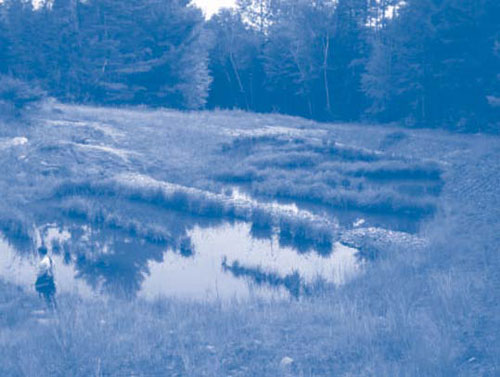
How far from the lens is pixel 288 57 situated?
45.6 metres

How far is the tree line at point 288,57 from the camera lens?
29.7 meters

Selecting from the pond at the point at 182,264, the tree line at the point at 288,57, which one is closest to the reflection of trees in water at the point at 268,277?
the pond at the point at 182,264

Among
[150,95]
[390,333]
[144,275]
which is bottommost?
[144,275]

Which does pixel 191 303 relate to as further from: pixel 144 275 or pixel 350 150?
pixel 350 150

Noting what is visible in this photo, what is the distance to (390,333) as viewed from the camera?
6375 mm

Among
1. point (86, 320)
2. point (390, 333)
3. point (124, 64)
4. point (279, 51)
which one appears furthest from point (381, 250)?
point (279, 51)

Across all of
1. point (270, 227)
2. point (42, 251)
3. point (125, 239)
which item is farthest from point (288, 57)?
point (42, 251)

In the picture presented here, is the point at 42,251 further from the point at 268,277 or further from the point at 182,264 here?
the point at 268,277

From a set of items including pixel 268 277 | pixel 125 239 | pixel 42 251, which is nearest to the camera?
pixel 268 277

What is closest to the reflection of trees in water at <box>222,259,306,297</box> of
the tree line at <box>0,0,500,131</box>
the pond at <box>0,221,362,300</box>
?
the pond at <box>0,221,362,300</box>

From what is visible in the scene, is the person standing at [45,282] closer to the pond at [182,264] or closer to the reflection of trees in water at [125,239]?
the pond at [182,264]

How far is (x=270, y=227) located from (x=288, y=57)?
109ft

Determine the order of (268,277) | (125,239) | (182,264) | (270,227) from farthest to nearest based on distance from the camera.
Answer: (270,227) → (125,239) → (182,264) → (268,277)

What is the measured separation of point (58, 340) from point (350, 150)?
1992 cm
